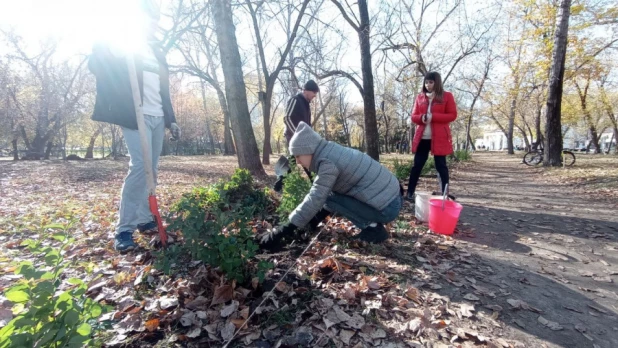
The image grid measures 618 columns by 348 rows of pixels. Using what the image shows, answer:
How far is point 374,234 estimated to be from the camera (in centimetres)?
283

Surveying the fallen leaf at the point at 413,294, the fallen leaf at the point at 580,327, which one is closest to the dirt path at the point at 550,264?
the fallen leaf at the point at 580,327

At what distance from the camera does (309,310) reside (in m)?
1.84

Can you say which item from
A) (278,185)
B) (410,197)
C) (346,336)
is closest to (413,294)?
(346,336)

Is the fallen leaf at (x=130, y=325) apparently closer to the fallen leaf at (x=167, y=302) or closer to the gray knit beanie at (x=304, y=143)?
the fallen leaf at (x=167, y=302)

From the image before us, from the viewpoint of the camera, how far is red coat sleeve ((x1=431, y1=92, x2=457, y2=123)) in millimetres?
4023

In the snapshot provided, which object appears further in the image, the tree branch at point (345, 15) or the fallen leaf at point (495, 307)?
the tree branch at point (345, 15)

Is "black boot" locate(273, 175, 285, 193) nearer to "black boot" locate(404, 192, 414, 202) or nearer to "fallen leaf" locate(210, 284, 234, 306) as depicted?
"black boot" locate(404, 192, 414, 202)

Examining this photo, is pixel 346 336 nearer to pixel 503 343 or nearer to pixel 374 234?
pixel 503 343

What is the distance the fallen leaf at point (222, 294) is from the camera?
1.89 metres

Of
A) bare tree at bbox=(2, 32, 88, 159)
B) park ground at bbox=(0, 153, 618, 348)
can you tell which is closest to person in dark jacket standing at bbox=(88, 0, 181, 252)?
park ground at bbox=(0, 153, 618, 348)

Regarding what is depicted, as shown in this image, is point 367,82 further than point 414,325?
Yes

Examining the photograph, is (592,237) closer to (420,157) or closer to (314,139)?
(420,157)

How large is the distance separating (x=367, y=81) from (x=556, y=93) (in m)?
6.20

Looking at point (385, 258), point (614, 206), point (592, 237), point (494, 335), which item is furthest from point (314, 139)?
point (614, 206)
